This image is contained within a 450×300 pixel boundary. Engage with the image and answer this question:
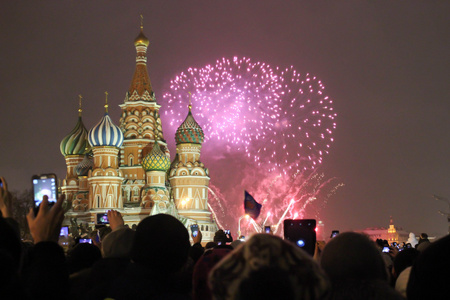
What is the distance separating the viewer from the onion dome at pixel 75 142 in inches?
2200

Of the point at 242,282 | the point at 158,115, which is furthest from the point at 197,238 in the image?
the point at 158,115

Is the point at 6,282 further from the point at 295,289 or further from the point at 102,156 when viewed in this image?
the point at 102,156

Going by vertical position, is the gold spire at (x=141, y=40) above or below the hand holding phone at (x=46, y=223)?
above

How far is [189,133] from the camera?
53125 mm

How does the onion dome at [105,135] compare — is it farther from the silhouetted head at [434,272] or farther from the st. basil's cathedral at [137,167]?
the silhouetted head at [434,272]

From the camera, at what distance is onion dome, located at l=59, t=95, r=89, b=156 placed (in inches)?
2200

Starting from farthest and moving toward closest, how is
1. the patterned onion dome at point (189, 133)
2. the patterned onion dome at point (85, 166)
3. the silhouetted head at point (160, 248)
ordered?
the patterned onion dome at point (189, 133) < the patterned onion dome at point (85, 166) < the silhouetted head at point (160, 248)

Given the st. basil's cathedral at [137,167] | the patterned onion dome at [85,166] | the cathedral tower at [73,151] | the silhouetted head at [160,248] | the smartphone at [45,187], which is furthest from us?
the cathedral tower at [73,151]

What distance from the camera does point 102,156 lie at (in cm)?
4984

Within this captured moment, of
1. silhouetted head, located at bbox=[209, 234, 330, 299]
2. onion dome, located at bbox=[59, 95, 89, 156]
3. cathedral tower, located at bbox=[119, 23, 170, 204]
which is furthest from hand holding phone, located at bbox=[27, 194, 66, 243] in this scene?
onion dome, located at bbox=[59, 95, 89, 156]

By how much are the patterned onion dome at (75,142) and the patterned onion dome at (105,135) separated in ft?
19.2

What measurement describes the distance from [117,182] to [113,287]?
153 ft

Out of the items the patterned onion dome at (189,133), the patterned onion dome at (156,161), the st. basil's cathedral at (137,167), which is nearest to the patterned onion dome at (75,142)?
the st. basil's cathedral at (137,167)

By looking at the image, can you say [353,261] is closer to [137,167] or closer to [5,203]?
[5,203]
